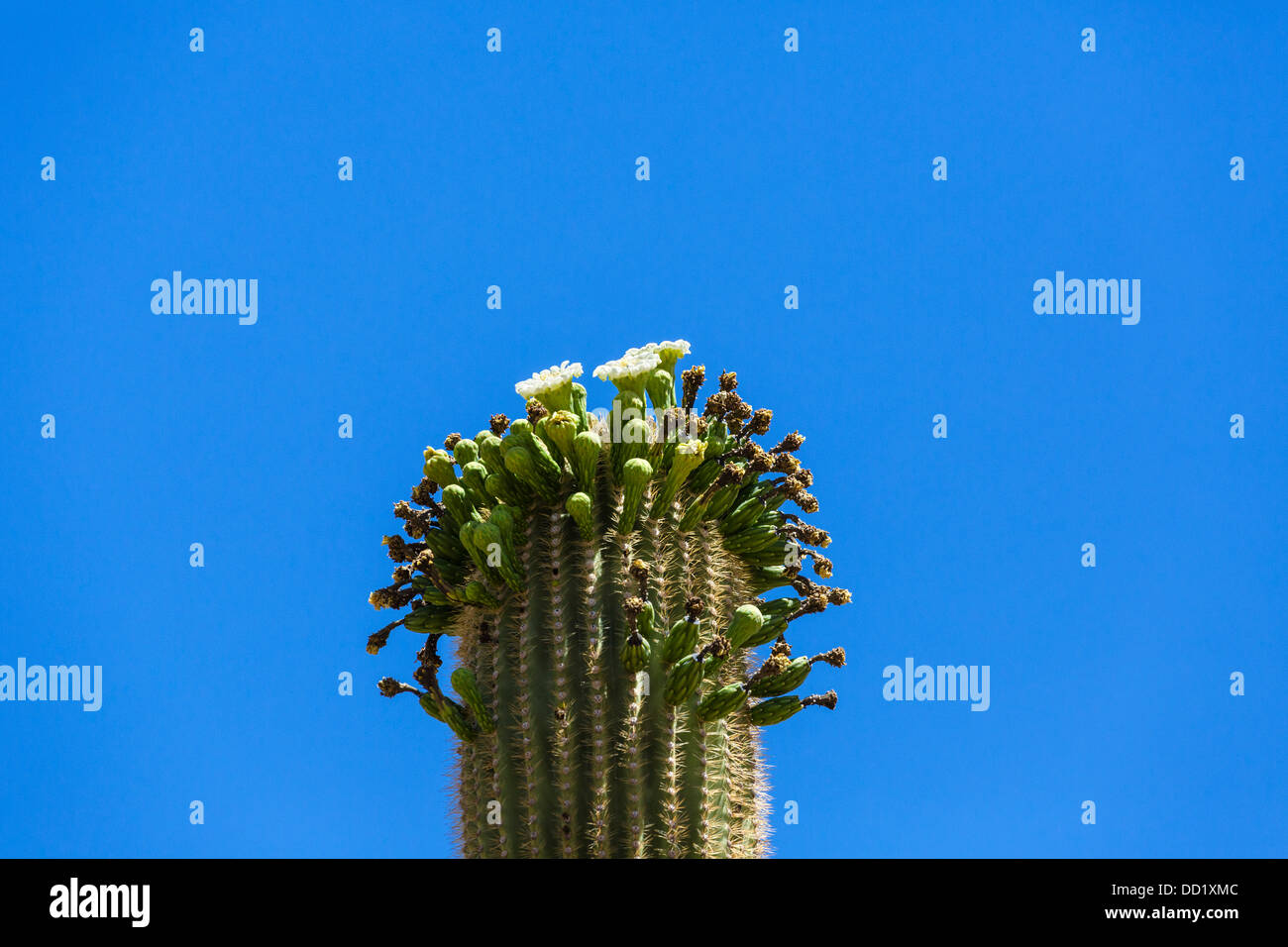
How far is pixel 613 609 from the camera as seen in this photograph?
876 cm

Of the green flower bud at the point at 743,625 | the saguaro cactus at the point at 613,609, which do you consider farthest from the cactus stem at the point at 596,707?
the green flower bud at the point at 743,625

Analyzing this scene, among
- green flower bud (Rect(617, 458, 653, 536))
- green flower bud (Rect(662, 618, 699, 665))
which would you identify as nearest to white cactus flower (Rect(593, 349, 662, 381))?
green flower bud (Rect(617, 458, 653, 536))

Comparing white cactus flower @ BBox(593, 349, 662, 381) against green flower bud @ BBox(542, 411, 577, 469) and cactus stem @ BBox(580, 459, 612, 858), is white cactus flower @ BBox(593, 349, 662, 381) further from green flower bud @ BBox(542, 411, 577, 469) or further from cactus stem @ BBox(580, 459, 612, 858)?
cactus stem @ BBox(580, 459, 612, 858)

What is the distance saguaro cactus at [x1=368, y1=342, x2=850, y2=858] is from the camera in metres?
8.39

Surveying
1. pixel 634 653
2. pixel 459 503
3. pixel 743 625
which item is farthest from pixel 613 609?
pixel 459 503

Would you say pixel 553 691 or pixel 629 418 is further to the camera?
pixel 629 418

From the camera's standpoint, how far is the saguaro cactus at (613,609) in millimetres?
8391

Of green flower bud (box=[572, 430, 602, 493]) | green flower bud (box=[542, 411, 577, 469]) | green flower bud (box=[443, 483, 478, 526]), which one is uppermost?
green flower bud (box=[542, 411, 577, 469])

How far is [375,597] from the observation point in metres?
9.62

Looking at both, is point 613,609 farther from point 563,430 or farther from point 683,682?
point 563,430
